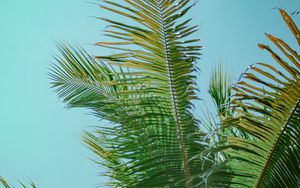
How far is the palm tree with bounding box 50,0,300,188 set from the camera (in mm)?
2084

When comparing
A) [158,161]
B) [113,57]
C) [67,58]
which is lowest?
[158,161]

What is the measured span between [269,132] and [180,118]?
55cm

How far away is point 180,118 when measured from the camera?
2541 mm

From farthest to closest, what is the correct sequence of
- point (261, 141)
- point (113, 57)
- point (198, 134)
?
1. point (198, 134)
2. point (113, 57)
3. point (261, 141)

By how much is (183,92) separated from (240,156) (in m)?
0.45

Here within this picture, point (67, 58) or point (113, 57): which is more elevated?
point (67, 58)

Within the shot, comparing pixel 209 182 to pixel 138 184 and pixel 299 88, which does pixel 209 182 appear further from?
pixel 299 88

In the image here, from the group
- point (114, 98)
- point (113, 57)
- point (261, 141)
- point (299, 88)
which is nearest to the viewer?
point (299, 88)

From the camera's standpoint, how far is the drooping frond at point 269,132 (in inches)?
78.8

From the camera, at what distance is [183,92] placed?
8.17 ft

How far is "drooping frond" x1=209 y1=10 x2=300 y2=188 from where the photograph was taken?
6.57 feet

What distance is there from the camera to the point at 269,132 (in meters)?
2.14

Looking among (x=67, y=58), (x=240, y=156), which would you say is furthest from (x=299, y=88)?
(x=67, y=58)

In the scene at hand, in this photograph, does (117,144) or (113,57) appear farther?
(117,144)
